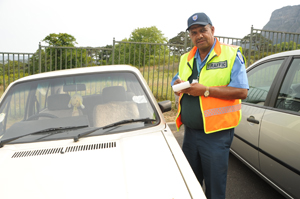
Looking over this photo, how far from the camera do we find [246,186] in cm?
299

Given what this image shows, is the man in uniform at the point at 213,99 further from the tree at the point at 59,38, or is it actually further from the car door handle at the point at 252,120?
the tree at the point at 59,38

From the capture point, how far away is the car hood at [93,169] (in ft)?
4.22

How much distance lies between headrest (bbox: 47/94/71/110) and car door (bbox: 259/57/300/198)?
83.9 inches

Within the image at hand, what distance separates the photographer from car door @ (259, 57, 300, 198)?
213 cm

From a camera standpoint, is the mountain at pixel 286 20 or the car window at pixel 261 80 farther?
the mountain at pixel 286 20

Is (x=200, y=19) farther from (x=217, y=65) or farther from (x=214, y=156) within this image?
(x=214, y=156)

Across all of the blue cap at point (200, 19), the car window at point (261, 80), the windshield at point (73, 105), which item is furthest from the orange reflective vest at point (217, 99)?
the car window at point (261, 80)

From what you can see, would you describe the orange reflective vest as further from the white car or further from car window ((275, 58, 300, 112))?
car window ((275, 58, 300, 112))

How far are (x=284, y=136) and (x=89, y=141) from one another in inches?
72.0

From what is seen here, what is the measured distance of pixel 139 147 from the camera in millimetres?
1750

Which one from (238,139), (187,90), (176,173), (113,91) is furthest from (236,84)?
(238,139)

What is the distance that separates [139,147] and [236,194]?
176 centimetres

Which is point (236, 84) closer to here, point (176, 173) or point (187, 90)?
point (187, 90)

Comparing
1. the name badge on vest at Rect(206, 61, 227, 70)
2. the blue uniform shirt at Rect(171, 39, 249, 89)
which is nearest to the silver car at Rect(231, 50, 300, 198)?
the blue uniform shirt at Rect(171, 39, 249, 89)
